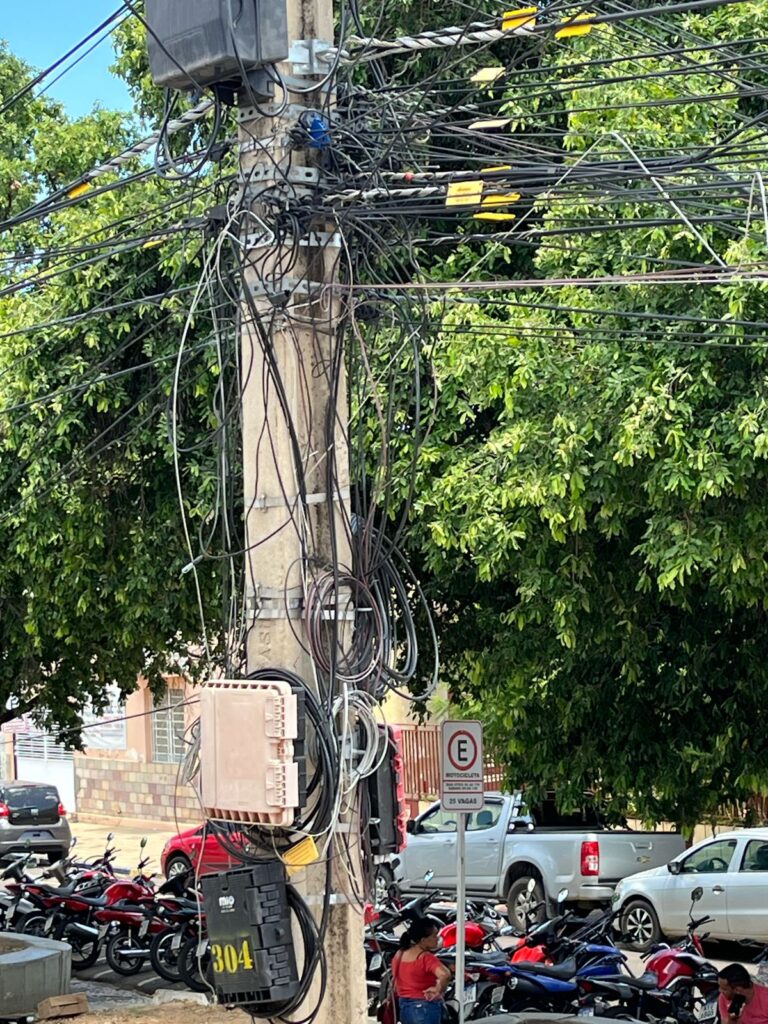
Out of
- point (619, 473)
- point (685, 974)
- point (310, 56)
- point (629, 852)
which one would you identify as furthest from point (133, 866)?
point (310, 56)

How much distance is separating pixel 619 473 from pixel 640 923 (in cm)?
1189

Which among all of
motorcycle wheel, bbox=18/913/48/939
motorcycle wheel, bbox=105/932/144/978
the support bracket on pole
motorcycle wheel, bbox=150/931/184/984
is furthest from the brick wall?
the support bracket on pole

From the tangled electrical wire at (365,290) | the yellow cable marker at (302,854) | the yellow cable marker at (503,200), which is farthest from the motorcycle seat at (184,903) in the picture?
the yellow cable marker at (302,854)

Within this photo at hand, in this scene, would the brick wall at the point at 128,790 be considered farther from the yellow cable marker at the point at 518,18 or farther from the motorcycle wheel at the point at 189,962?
the yellow cable marker at the point at 518,18

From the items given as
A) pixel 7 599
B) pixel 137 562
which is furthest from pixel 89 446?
pixel 7 599

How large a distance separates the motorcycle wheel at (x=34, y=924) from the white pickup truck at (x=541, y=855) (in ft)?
17.1

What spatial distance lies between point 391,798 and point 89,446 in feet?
18.4

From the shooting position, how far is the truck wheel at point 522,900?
21406mm

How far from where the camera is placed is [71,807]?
120ft

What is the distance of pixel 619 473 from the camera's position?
9.28m

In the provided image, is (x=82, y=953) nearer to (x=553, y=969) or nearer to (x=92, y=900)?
(x=92, y=900)

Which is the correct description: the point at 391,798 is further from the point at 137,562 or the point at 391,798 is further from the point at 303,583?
the point at 137,562

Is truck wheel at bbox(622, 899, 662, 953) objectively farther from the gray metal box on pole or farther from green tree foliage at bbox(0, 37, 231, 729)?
the gray metal box on pole

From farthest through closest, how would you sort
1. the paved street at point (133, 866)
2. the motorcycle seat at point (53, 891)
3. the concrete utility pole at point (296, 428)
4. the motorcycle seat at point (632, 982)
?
1. the motorcycle seat at point (53, 891)
2. the paved street at point (133, 866)
3. the motorcycle seat at point (632, 982)
4. the concrete utility pole at point (296, 428)
